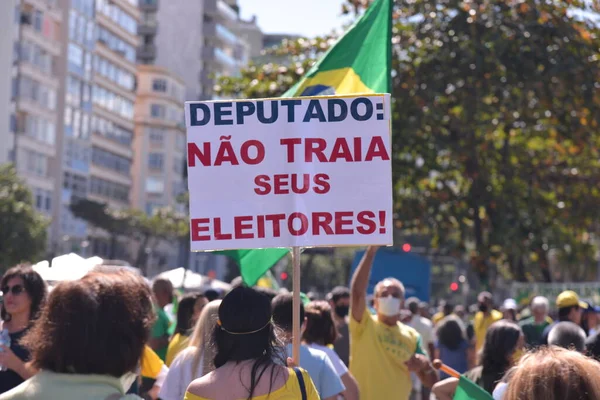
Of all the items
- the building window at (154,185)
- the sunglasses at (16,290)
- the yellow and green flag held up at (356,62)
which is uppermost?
the building window at (154,185)

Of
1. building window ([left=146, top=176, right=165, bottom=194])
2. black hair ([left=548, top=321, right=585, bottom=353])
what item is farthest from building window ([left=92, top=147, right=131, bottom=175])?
black hair ([left=548, top=321, right=585, bottom=353])

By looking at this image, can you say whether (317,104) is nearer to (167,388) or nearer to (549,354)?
(167,388)

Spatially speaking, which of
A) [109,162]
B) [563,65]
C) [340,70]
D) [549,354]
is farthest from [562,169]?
[109,162]

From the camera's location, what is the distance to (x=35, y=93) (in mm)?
72188

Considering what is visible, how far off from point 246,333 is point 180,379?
1.85m

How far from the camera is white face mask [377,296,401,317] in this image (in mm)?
8867

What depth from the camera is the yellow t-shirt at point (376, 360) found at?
28.2ft

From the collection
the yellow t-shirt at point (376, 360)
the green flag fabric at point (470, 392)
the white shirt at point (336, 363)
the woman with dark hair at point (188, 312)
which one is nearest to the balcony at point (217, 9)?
the woman with dark hair at point (188, 312)

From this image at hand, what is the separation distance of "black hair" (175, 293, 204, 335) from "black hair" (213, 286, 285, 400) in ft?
12.9

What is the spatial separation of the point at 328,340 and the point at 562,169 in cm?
1627

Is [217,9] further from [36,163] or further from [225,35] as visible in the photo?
[36,163]

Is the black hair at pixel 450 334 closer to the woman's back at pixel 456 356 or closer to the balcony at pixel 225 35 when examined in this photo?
the woman's back at pixel 456 356

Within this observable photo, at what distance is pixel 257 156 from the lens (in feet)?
19.6

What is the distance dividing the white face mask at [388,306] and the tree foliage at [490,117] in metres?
11.7
